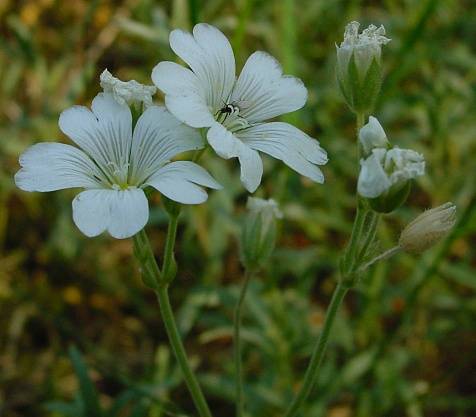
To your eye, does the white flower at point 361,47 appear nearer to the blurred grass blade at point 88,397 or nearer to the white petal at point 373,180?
the white petal at point 373,180

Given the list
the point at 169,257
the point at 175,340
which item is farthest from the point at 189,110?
the point at 175,340

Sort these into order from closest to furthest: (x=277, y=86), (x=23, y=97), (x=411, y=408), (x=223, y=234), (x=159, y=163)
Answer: (x=159, y=163)
(x=277, y=86)
(x=411, y=408)
(x=223, y=234)
(x=23, y=97)

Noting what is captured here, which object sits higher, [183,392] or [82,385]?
[82,385]

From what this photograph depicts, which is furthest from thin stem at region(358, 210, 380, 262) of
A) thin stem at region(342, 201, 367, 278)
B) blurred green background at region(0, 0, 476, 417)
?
blurred green background at region(0, 0, 476, 417)

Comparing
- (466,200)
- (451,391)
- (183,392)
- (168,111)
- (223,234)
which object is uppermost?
(168,111)

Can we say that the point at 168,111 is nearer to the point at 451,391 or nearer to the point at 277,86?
the point at 277,86

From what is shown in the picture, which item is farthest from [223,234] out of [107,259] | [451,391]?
[451,391]

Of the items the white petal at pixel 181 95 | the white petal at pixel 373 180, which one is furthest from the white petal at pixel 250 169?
the white petal at pixel 373 180
